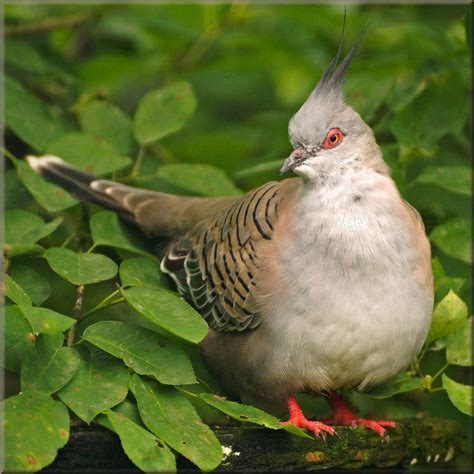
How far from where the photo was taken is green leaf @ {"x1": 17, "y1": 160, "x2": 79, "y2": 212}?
4.33 meters

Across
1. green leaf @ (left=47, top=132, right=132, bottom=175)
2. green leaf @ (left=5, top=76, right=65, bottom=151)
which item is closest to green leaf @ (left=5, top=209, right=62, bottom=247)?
green leaf @ (left=47, top=132, right=132, bottom=175)

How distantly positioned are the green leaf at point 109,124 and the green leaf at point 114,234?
565mm

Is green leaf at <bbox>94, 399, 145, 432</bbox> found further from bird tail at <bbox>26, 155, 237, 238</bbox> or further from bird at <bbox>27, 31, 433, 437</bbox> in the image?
bird tail at <bbox>26, 155, 237, 238</bbox>

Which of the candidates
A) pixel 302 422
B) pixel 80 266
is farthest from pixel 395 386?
pixel 80 266

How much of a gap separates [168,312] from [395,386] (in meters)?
1.21

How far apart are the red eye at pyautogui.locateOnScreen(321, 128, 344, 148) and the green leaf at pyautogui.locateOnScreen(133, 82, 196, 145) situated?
1.10 m

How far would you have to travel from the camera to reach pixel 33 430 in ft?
9.63

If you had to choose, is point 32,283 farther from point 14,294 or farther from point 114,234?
point 114,234

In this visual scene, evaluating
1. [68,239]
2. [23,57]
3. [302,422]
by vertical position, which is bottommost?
[302,422]

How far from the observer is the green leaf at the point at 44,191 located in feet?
14.2

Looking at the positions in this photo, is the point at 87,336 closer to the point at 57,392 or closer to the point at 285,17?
the point at 57,392

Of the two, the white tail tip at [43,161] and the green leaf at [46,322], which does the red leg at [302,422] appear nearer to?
the green leaf at [46,322]

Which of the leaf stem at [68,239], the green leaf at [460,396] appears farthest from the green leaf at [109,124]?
the green leaf at [460,396]

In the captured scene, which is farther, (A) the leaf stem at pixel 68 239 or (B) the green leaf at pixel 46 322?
(A) the leaf stem at pixel 68 239
